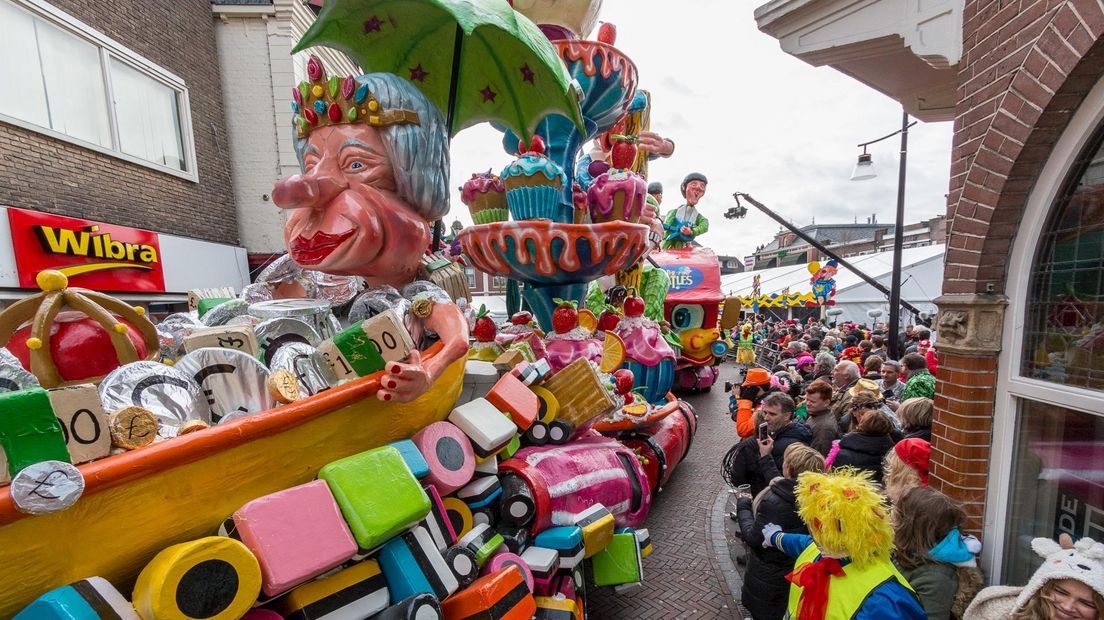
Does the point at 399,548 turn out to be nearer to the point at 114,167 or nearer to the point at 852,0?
the point at 852,0

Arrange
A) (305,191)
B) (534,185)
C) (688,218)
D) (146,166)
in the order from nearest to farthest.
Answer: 1. (305,191)
2. (534,185)
3. (146,166)
4. (688,218)

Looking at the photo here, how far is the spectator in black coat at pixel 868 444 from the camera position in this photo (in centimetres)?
272

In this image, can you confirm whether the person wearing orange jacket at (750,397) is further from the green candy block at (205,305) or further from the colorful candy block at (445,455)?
the green candy block at (205,305)

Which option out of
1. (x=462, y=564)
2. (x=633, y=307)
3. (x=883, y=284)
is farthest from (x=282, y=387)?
(x=883, y=284)

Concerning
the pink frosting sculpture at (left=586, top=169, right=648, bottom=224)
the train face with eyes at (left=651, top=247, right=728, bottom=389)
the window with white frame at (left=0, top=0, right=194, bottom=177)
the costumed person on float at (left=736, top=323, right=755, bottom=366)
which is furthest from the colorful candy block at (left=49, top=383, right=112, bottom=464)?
the costumed person on float at (left=736, top=323, right=755, bottom=366)

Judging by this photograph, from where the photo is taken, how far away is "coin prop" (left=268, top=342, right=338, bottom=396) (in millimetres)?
1530

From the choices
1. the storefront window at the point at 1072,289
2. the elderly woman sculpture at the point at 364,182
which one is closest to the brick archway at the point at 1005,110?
the storefront window at the point at 1072,289

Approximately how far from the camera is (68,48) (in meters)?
5.38

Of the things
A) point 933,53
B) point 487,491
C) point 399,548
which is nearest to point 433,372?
point 399,548

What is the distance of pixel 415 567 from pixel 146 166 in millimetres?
7800

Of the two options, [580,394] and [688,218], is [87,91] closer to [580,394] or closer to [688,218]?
[580,394]

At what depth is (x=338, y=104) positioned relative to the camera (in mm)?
1855

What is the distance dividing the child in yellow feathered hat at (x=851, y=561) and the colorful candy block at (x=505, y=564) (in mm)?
1084

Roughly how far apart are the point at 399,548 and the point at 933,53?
11.9 feet
